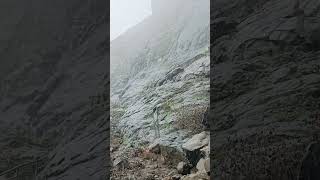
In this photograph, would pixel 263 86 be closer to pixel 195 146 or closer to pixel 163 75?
pixel 195 146

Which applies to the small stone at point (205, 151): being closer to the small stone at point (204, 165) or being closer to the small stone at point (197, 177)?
the small stone at point (204, 165)

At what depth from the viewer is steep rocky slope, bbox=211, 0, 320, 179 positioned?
4512 millimetres

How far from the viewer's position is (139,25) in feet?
18.2

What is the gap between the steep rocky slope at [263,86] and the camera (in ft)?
14.8

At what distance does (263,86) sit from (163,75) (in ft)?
4.21

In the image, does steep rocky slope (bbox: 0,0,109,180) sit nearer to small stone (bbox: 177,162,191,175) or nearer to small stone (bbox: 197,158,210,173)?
small stone (bbox: 177,162,191,175)

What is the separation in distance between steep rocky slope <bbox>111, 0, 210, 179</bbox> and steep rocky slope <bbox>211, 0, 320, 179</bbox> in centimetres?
22

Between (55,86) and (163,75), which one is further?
(55,86)

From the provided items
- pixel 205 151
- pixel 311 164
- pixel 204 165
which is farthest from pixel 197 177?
pixel 311 164

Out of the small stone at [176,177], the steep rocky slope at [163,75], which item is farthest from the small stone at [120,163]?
the small stone at [176,177]

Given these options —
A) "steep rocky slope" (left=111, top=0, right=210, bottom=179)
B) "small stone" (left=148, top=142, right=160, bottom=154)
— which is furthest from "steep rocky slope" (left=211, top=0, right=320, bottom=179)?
"small stone" (left=148, top=142, right=160, bottom=154)

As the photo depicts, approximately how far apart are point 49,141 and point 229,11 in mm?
2951

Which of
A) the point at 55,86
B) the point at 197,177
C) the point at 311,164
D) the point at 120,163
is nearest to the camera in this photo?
the point at 311,164

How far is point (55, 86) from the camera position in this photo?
19.1 ft
